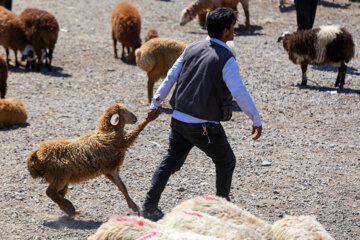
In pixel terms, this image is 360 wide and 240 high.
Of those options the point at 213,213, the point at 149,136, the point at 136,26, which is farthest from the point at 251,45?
the point at 213,213

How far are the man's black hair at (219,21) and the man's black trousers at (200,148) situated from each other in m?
0.82

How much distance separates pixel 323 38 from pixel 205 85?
6768 millimetres

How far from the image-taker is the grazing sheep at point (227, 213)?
3760 mm

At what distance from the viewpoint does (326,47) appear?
10.8 meters

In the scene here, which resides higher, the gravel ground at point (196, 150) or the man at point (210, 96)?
the man at point (210, 96)

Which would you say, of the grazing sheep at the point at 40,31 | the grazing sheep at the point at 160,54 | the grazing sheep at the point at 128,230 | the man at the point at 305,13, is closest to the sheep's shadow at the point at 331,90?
the man at the point at 305,13

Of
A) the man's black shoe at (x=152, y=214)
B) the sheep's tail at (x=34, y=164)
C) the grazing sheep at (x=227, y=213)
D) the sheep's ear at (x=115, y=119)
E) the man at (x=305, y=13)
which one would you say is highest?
the man at (x=305, y=13)

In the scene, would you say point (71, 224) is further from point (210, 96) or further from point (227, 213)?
point (227, 213)

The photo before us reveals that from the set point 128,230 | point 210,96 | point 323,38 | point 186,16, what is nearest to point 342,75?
point 323,38

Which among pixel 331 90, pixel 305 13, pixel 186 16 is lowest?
pixel 331 90

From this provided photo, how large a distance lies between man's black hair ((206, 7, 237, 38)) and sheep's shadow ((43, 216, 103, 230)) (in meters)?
2.14

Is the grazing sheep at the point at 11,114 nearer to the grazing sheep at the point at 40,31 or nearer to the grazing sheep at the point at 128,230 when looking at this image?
the grazing sheep at the point at 40,31

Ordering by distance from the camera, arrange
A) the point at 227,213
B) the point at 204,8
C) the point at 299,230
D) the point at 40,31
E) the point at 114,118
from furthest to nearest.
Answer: the point at 204,8 → the point at 40,31 → the point at 114,118 → the point at 227,213 → the point at 299,230

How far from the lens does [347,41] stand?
A: 10.8 meters
